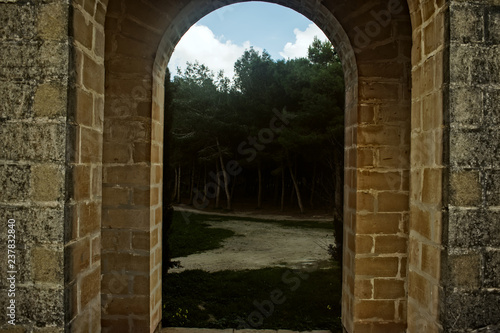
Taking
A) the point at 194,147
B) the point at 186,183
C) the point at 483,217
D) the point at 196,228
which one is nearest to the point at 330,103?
the point at 196,228

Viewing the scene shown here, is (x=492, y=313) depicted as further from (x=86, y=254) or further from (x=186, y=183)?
(x=186, y=183)

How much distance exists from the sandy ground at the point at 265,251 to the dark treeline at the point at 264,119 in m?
3.50

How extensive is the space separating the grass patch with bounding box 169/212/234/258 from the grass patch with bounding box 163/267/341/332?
7.12 ft

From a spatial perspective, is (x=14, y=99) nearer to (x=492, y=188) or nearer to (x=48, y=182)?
(x=48, y=182)

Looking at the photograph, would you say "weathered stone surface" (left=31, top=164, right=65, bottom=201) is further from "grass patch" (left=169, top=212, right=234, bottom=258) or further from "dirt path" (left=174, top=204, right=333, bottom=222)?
"dirt path" (left=174, top=204, right=333, bottom=222)

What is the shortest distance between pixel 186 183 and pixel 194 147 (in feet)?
34.9

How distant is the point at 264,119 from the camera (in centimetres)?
2061

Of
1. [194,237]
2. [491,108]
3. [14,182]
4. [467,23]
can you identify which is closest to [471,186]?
[491,108]

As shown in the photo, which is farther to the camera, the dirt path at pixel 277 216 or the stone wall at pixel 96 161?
the dirt path at pixel 277 216

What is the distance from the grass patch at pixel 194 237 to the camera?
36.5 feet

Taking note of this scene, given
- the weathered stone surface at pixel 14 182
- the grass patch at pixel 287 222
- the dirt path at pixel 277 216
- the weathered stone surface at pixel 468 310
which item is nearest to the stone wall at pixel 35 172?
the weathered stone surface at pixel 14 182

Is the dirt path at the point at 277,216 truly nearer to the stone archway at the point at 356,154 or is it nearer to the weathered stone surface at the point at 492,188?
the stone archway at the point at 356,154

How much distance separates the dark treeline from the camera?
16.5 meters

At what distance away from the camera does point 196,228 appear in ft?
50.2
